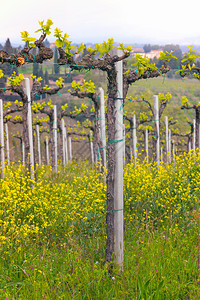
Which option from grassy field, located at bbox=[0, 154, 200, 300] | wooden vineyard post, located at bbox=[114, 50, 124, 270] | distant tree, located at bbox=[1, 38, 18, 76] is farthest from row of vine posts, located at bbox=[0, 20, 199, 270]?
distant tree, located at bbox=[1, 38, 18, 76]

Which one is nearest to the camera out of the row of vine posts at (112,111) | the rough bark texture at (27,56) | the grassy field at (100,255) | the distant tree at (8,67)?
the grassy field at (100,255)

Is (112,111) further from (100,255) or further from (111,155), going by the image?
(100,255)

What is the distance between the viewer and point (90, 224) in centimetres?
601

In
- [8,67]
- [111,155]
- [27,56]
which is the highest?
[8,67]

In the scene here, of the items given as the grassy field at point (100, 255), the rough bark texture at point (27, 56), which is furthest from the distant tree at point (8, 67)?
the grassy field at point (100, 255)

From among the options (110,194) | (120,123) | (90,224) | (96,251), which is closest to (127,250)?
(96,251)

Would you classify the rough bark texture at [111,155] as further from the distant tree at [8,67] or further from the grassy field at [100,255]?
the distant tree at [8,67]

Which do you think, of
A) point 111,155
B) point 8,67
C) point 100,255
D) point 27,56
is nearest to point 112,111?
point 111,155

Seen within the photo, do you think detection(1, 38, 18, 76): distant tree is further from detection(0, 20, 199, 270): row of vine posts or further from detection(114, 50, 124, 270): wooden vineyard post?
detection(114, 50, 124, 270): wooden vineyard post

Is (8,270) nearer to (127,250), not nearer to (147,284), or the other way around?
(127,250)

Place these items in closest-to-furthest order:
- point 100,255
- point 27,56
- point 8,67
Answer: point 27,56, point 100,255, point 8,67

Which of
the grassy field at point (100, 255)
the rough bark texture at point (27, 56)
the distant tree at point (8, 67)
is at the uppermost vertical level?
the distant tree at point (8, 67)

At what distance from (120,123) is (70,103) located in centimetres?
4302

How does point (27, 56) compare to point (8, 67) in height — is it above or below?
below
